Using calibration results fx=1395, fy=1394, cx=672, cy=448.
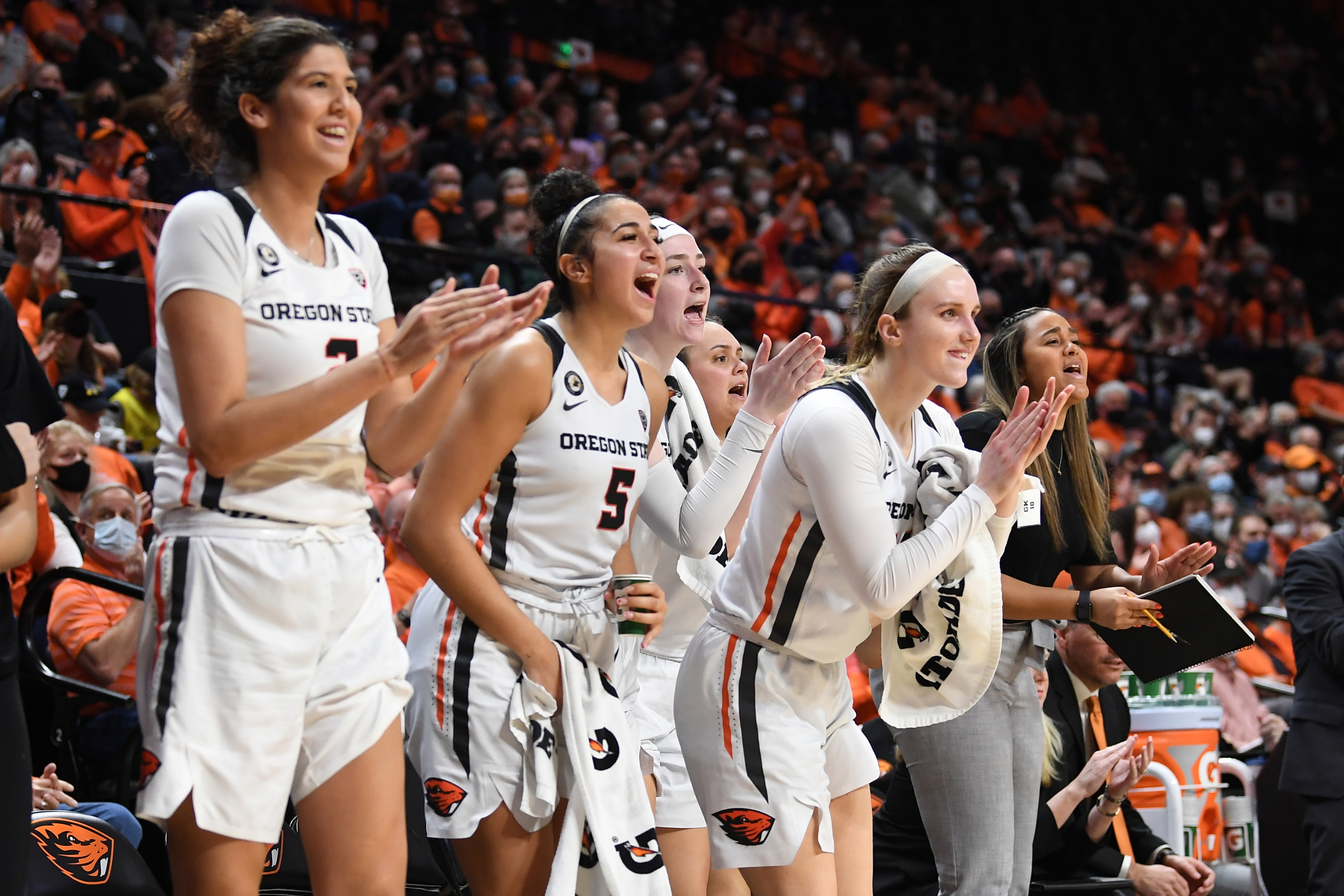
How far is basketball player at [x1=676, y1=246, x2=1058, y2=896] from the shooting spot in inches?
117

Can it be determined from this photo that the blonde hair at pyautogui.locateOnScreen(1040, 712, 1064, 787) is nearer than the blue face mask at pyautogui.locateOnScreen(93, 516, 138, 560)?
Yes

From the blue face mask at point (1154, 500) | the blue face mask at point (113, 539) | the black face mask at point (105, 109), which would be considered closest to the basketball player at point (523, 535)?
the blue face mask at point (113, 539)

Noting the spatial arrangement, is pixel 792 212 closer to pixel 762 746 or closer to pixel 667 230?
pixel 667 230

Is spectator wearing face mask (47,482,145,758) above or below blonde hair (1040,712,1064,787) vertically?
above

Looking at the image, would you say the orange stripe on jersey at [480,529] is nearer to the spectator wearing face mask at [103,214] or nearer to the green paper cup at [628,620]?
the green paper cup at [628,620]

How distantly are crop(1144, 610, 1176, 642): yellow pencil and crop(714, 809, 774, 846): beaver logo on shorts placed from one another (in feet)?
4.26

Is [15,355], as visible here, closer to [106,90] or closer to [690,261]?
[690,261]

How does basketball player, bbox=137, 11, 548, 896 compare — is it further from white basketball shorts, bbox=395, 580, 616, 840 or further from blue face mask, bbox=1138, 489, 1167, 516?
blue face mask, bbox=1138, 489, 1167, 516

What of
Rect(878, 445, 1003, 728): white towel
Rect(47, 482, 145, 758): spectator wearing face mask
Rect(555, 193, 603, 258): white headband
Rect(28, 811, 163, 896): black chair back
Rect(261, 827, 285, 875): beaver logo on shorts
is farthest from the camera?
Rect(47, 482, 145, 758): spectator wearing face mask

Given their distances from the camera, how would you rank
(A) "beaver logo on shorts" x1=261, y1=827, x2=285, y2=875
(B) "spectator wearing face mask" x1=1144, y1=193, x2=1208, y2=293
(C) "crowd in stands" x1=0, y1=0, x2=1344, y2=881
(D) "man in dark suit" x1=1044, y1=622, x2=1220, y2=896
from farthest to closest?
(B) "spectator wearing face mask" x1=1144, y1=193, x2=1208, y2=293 < (C) "crowd in stands" x1=0, y1=0, x2=1344, y2=881 < (D) "man in dark suit" x1=1044, y1=622, x2=1220, y2=896 < (A) "beaver logo on shorts" x1=261, y1=827, x2=285, y2=875

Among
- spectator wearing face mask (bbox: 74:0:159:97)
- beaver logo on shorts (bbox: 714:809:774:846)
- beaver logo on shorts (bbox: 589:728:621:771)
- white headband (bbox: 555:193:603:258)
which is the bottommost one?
beaver logo on shorts (bbox: 714:809:774:846)

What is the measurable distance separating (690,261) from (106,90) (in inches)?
240

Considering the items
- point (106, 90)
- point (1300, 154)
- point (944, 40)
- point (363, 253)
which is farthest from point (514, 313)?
point (1300, 154)

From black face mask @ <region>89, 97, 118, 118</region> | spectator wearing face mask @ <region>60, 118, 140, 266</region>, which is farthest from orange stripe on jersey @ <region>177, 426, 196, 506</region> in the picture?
black face mask @ <region>89, 97, 118, 118</region>
